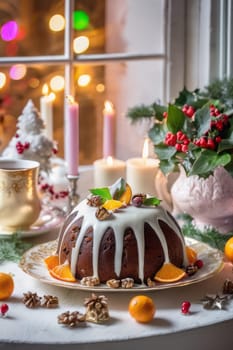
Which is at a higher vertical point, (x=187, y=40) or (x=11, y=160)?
(x=187, y=40)

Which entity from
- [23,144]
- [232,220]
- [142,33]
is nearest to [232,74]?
[142,33]

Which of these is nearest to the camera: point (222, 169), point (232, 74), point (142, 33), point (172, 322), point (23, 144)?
point (172, 322)

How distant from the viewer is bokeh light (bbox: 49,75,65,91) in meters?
1.74

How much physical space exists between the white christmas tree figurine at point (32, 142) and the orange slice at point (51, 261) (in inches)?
13.1

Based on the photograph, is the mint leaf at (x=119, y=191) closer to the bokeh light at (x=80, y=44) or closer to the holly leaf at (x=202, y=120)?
the holly leaf at (x=202, y=120)

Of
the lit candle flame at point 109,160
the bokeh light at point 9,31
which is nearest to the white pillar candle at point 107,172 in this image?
the lit candle flame at point 109,160

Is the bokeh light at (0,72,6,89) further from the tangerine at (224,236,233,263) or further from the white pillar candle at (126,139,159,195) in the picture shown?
the tangerine at (224,236,233,263)

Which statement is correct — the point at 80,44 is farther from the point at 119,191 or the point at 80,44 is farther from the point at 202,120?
the point at 119,191

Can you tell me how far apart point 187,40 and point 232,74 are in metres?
0.15

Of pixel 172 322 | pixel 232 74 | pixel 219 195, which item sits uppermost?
pixel 232 74

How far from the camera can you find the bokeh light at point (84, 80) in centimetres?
174

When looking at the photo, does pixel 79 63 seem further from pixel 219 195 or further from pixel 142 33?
pixel 219 195

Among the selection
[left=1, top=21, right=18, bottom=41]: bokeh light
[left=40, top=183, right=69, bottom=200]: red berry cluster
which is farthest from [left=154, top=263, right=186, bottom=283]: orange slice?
[left=1, top=21, right=18, bottom=41]: bokeh light

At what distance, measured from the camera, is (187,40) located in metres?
1.69
